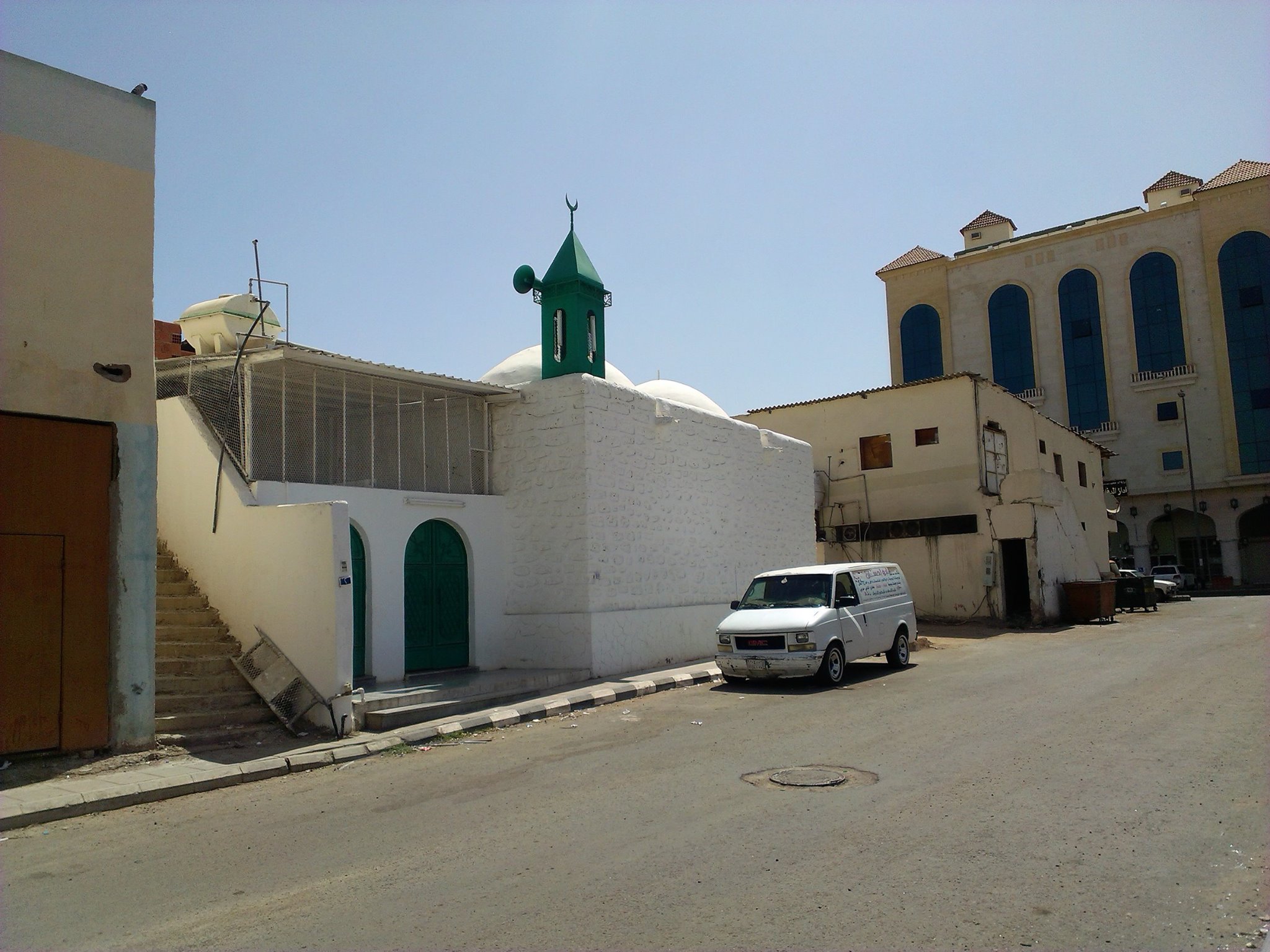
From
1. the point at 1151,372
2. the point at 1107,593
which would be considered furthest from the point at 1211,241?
the point at 1107,593

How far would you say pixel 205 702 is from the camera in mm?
10930

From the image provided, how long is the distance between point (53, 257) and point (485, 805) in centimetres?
726

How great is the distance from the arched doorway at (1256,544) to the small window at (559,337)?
4709 centimetres

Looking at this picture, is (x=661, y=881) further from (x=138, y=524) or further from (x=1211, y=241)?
(x=1211, y=241)

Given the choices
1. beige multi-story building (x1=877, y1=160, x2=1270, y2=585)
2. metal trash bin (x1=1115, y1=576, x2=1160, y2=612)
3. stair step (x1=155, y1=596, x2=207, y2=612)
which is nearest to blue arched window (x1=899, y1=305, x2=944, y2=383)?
beige multi-story building (x1=877, y1=160, x2=1270, y2=585)

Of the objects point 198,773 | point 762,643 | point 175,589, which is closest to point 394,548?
point 175,589

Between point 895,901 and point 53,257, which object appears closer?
point 895,901

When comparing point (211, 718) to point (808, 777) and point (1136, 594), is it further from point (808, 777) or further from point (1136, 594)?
point (1136, 594)

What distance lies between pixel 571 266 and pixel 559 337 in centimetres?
144

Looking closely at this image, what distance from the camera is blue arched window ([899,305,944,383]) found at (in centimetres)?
5844

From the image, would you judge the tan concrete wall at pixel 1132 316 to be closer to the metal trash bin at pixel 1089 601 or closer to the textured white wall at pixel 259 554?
the metal trash bin at pixel 1089 601

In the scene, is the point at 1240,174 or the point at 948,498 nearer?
the point at 948,498

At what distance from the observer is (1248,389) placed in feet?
161

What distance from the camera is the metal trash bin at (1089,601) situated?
26875 millimetres
